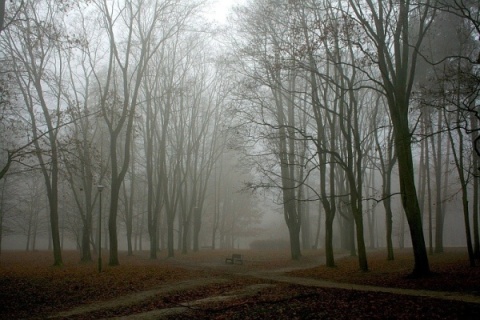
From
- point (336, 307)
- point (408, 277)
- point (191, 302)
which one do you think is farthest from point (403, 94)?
point (191, 302)

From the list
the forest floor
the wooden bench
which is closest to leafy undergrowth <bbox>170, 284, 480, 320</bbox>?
the forest floor

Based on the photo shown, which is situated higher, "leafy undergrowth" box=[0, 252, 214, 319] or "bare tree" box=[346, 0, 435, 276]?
"bare tree" box=[346, 0, 435, 276]

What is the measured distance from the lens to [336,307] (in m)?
8.46

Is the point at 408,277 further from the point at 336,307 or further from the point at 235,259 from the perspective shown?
the point at 235,259

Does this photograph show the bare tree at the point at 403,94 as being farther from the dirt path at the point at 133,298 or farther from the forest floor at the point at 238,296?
the dirt path at the point at 133,298

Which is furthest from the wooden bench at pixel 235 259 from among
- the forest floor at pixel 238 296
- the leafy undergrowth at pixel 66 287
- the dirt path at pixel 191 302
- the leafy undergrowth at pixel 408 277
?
the dirt path at pixel 191 302

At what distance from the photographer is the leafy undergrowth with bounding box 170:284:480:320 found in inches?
292

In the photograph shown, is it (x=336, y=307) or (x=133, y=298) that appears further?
(x=133, y=298)

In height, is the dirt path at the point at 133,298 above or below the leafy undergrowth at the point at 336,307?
below

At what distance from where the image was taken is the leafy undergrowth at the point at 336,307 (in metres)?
7.42

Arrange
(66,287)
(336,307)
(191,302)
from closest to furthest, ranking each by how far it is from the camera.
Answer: (336,307) → (191,302) → (66,287)

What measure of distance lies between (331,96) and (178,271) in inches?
624

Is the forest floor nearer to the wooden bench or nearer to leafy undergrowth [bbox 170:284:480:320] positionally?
leafy undergrowth [bbox 170:284:480:320]

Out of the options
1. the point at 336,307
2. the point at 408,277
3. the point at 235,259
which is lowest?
the point at 235,259
